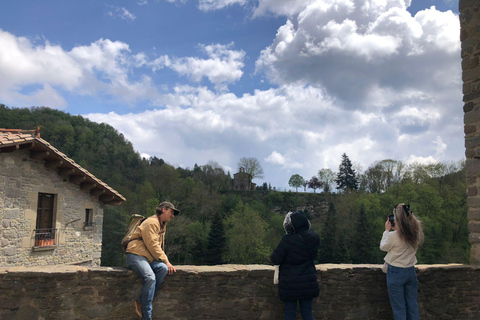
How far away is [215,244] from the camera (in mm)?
42875

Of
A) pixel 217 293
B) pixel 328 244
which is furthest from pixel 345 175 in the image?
pixel 217 293

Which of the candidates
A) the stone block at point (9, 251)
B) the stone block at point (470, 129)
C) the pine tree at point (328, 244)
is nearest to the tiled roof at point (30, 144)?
the stone block at point (9, 251)

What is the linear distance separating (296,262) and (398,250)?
1296 millimetres

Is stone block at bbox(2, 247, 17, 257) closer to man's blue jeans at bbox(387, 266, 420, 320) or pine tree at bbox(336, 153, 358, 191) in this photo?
man's blue jeans at bbox(387, 266, 420, 320)

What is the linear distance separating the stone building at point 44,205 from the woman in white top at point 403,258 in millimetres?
10225

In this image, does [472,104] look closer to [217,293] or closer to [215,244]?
[217,293]

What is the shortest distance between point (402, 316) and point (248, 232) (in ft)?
132

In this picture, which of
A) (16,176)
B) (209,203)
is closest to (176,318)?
(16,176)

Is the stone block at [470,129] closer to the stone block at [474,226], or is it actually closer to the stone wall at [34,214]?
the stone block at [474,226]

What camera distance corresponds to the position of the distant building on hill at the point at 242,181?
70.9 meters

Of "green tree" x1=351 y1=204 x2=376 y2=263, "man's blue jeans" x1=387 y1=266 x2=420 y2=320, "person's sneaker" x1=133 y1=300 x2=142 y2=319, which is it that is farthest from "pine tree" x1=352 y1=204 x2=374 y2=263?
"person's sneaker" x1=133 y1=300 x2=142 y2=319

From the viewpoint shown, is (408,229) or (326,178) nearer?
(408,229)

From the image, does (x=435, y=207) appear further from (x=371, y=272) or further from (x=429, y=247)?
(x=371, y=272)

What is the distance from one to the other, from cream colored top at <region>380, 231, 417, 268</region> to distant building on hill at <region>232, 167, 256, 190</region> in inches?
2628
